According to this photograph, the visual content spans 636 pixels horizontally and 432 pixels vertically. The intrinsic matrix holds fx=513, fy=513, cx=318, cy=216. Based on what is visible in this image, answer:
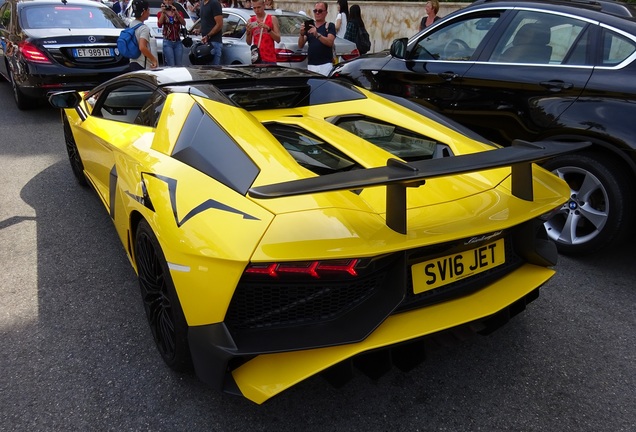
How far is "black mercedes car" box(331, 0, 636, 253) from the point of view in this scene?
11.0 feet

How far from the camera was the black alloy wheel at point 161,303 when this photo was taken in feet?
6.89

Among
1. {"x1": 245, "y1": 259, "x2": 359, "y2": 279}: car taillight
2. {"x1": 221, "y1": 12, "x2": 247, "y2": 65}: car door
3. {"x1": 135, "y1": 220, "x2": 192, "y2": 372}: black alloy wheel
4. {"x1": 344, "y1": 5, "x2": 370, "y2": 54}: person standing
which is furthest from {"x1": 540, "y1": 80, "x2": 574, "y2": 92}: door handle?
{"x1": 221, "y1": 12, "x2": 247, "y2": 65}: car door

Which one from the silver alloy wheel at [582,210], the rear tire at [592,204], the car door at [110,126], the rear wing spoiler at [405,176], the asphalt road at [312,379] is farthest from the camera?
the silver alloy wheel at [582,210]

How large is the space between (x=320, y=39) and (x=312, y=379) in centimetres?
538

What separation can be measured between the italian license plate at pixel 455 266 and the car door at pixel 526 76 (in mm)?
1842

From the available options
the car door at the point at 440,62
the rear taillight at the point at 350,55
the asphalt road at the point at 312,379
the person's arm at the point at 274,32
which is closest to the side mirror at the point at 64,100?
the asphalt road at the point at 312,379

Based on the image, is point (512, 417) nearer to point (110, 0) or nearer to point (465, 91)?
point (465, 91)

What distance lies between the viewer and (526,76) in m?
3.81

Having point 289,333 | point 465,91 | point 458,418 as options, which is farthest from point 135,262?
point 465,91

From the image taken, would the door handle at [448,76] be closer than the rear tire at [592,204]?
No

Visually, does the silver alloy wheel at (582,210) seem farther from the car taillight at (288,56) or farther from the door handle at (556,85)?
the car taillight at (288,56)

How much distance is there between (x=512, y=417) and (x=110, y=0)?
779 inches

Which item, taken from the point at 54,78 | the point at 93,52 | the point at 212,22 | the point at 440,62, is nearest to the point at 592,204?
the point at 440,62

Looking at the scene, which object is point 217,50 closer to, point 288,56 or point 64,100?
point 288,56
